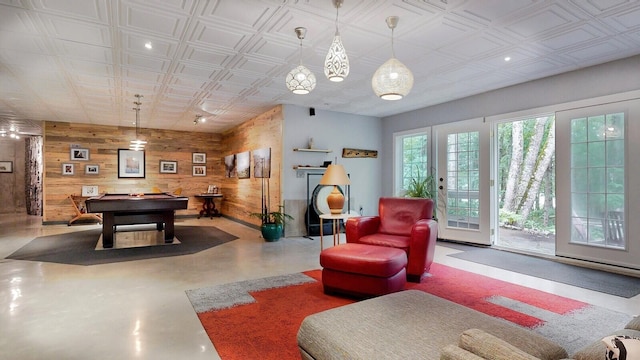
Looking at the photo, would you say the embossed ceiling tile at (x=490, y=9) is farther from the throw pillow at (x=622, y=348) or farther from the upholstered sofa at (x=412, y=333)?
the throw pillow at (x=622, y=348)

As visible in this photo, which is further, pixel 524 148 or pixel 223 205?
pixel 223 205

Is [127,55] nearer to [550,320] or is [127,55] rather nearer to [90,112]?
[90,112]

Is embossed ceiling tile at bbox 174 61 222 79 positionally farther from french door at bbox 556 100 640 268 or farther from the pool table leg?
french door at bbox 556 100 640 268

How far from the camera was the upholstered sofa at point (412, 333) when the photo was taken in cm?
115

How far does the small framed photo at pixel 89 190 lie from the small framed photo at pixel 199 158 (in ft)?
8.29

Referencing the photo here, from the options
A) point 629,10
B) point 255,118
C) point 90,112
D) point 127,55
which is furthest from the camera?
point 255,118

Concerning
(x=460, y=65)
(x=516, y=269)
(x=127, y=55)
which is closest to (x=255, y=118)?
(x=127, y=55)

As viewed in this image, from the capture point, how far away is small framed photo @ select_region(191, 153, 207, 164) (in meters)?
9.75

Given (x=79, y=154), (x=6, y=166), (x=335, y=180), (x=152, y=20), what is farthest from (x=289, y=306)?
(x=6, y=166)

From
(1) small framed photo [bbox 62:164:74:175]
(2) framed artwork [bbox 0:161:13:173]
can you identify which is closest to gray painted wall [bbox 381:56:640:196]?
(1) small framed photo [bbox 62:164:74:175]

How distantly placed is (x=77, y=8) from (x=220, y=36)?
1171 mm

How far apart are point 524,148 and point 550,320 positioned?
19.8ft

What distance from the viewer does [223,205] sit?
9.87m

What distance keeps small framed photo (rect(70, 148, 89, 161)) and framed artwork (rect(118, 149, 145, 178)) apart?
72cm
